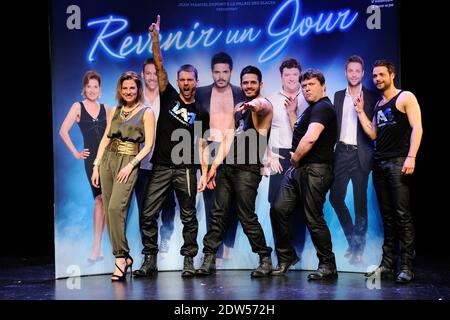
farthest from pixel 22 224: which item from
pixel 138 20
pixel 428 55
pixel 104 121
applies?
pixel 428 55

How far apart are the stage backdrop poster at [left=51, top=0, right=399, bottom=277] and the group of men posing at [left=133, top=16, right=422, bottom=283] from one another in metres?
0.12

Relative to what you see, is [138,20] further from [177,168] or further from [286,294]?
[286,294]

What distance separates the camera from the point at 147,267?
622 cm

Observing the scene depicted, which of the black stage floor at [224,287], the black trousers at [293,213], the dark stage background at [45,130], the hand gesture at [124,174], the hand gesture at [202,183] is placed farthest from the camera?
the dark stage background at [45,130]

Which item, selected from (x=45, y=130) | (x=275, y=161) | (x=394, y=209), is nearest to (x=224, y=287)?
(x=275, y=161)

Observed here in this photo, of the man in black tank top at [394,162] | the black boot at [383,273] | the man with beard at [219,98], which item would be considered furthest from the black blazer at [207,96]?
the black boot at [383,273]

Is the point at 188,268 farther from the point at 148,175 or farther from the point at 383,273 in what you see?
the point at 383,273

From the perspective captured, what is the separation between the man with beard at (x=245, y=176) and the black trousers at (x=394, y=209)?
104 cm

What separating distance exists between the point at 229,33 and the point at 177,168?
136cm

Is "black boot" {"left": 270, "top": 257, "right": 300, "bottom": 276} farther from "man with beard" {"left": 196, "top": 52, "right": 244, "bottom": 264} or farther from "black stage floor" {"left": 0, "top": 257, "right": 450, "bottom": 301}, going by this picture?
"man with beard" {"left": 196, "top": 52, "right": 244, "bottom": 264}

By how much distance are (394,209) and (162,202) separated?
202cm

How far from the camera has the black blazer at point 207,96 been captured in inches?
254

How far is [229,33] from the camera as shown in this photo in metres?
6.49

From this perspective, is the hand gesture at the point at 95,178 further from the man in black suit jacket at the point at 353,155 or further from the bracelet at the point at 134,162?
the man in black suit jacket at the point at 353,155
